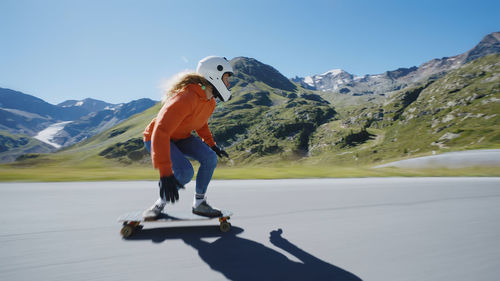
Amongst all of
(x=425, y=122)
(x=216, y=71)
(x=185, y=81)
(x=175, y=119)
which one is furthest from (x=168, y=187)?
(x=425, y=122)

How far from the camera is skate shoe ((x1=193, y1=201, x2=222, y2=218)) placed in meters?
3.58

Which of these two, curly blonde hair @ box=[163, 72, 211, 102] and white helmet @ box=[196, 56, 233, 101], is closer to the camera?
curly blonde hair @ box=[163, 72, 211, 102]

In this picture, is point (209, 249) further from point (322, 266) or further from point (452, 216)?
point (452, 216)

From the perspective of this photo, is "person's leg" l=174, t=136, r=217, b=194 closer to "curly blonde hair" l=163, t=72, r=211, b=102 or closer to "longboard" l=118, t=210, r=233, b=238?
"longboard" l=118, t=210, r=233, b=238

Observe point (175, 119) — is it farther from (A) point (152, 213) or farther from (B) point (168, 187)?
(A) point (152, 213)

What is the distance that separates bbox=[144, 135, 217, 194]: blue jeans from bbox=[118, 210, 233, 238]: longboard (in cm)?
41

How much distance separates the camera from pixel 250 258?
2.59m

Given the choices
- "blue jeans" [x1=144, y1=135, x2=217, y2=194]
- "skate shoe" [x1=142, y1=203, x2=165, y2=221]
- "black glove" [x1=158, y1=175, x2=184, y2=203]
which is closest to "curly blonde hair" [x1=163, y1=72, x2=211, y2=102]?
"blue jeans" [x1=144, y1=135, x2=217, y2=194]

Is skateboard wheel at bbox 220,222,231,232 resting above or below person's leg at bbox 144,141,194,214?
below

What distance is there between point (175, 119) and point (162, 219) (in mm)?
1341

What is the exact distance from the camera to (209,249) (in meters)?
2.81

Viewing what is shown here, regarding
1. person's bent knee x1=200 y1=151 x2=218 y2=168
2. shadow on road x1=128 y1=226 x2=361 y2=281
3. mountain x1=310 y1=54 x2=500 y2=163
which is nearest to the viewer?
shadow on road x1=128 y1=226 x2=361 y2=281

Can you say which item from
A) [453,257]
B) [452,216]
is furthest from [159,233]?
[452,216]

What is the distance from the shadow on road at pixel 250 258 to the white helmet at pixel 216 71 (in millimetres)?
1924
